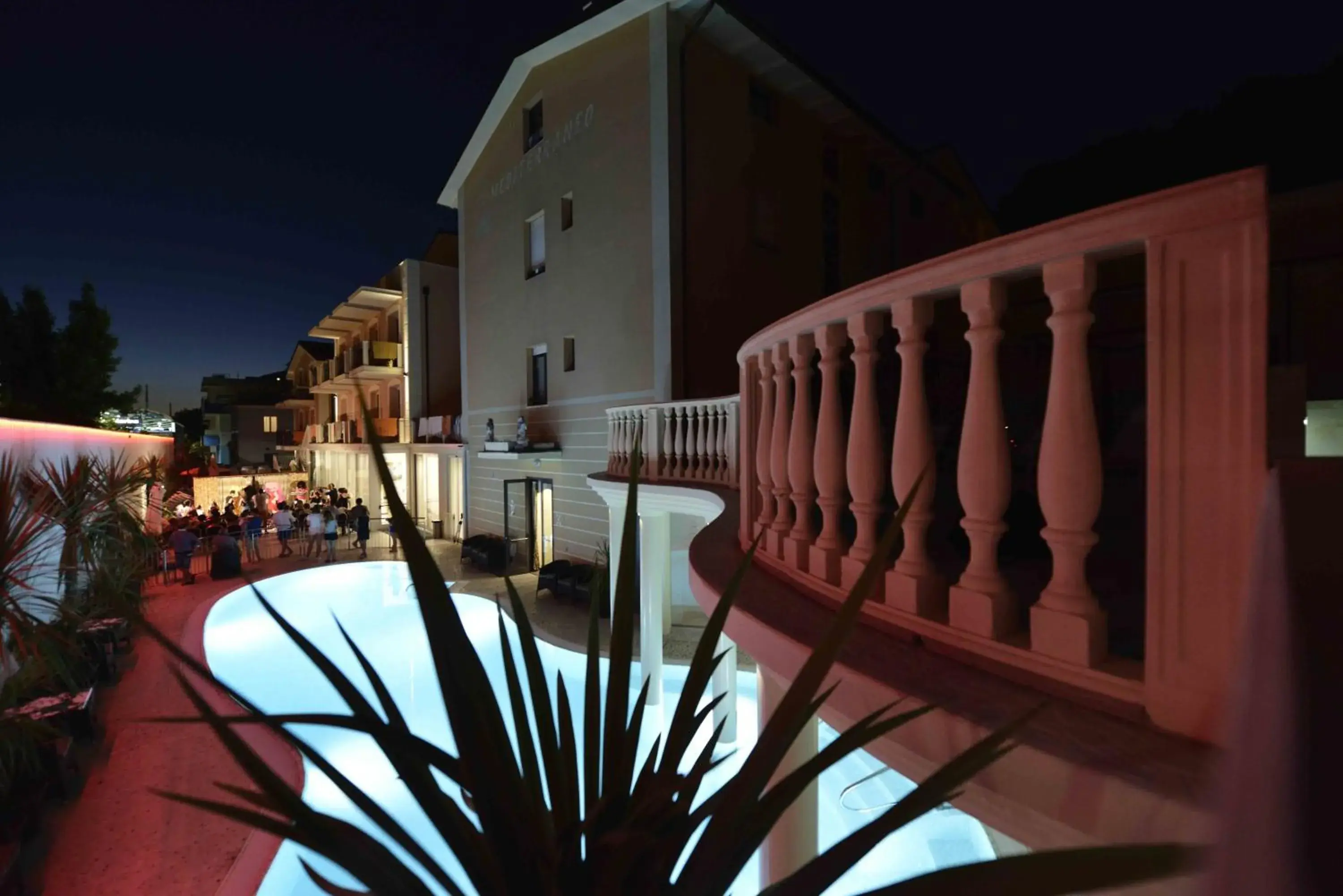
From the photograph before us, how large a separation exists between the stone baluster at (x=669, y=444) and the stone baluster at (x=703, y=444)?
21.4 inches

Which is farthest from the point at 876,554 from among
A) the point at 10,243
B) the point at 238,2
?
the point at 10,243

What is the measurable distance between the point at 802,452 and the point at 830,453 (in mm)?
174

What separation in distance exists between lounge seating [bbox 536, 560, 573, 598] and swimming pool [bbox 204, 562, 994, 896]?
101cm

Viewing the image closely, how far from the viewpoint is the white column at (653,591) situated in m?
6.21

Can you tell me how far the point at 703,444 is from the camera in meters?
5.91

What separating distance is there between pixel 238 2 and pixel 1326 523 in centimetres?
2144

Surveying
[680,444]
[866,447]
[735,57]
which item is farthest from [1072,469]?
[735,57]

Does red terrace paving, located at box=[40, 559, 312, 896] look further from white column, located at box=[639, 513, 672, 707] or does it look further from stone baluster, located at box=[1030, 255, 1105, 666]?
stone baluster, located at box=[1030, 255, 1105, 666]

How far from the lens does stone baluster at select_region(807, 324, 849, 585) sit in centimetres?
203

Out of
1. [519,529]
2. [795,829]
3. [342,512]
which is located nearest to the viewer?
[795,829]

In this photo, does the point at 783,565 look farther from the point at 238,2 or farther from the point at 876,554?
the point at 238,2

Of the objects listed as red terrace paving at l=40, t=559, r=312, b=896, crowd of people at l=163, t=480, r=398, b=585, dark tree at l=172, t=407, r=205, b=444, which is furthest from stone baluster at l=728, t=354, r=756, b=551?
dark tree at l=172, t=407, r=205, b=444

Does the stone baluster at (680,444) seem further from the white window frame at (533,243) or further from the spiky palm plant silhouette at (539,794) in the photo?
the white window frame at (533,243)

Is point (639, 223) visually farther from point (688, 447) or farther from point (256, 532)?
point (256, 532)
